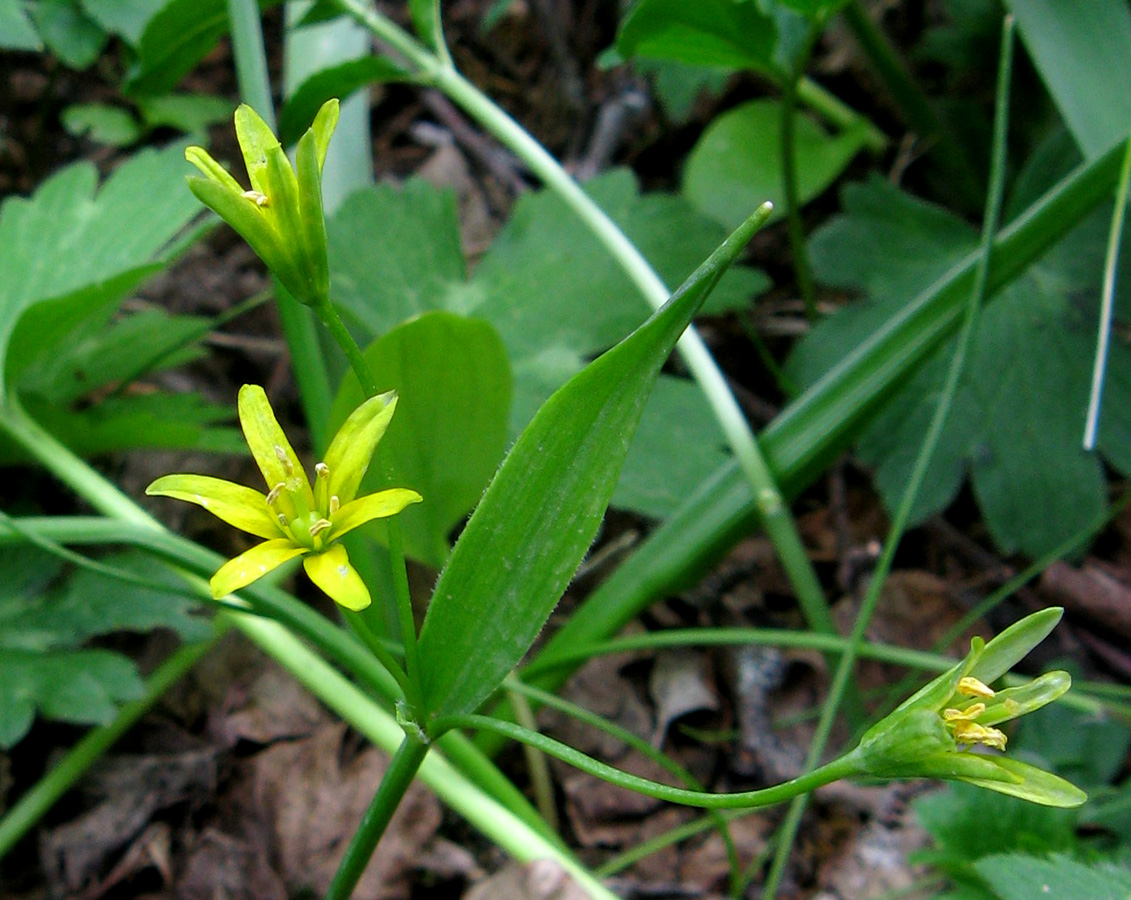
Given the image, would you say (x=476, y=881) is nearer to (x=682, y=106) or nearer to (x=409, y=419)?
(x=409, y=419)

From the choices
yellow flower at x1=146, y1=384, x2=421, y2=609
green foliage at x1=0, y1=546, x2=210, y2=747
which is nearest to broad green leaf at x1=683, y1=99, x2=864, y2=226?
green foliage at x1=0, y1=546, x2=210, y2=747

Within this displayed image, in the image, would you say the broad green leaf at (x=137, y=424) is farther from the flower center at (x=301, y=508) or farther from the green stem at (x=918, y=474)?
the green stem at (x=918, y=474)

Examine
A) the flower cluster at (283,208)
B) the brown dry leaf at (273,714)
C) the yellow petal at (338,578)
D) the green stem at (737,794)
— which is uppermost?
the flower cluster at (283,208)

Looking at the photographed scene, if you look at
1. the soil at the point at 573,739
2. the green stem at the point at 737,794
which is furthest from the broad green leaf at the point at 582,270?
the green stem at the point at 737,794

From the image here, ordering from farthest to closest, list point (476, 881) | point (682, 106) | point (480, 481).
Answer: point (682, 106)
point (476, 881)
point (480, 481)

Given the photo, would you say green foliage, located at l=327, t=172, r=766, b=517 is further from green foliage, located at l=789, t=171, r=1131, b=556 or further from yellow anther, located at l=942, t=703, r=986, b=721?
yellow anther, located at l=942, t=703, r=986, b=721

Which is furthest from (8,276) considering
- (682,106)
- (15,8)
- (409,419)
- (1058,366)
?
(1058,366)
